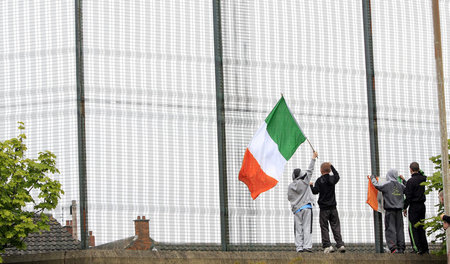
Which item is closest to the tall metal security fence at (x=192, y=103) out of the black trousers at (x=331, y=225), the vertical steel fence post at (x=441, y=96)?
the black trousers at (x=331, y=225)

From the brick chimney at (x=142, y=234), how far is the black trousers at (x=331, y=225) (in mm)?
3185

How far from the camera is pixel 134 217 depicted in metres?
15.0

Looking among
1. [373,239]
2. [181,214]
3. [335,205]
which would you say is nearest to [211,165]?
[181,214]

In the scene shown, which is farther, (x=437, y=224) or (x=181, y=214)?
(x=437, y=224)

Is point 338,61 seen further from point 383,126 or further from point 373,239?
point 373,239

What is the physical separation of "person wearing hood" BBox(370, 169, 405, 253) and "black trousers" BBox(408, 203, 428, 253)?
246 mm

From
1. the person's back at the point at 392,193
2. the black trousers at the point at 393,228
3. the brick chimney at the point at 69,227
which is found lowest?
the black trousers at the point at 393,228

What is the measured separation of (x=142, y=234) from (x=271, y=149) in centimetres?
285

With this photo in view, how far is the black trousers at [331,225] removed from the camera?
1633cm

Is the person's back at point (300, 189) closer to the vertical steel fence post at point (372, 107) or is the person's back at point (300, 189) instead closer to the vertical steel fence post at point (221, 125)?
the vertical steel fence post at point (221, 125)

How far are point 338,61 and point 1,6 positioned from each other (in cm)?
605

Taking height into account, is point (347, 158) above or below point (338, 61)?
below

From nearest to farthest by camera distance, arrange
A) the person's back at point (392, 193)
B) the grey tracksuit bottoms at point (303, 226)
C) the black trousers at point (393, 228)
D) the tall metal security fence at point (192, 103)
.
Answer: the tall metal security fence at point (192, 103), the grey tracksuit bottoms at point (303, 226), the person's back at point (392, 193), the black trousers at point (393, 228)

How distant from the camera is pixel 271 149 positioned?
643 inches
